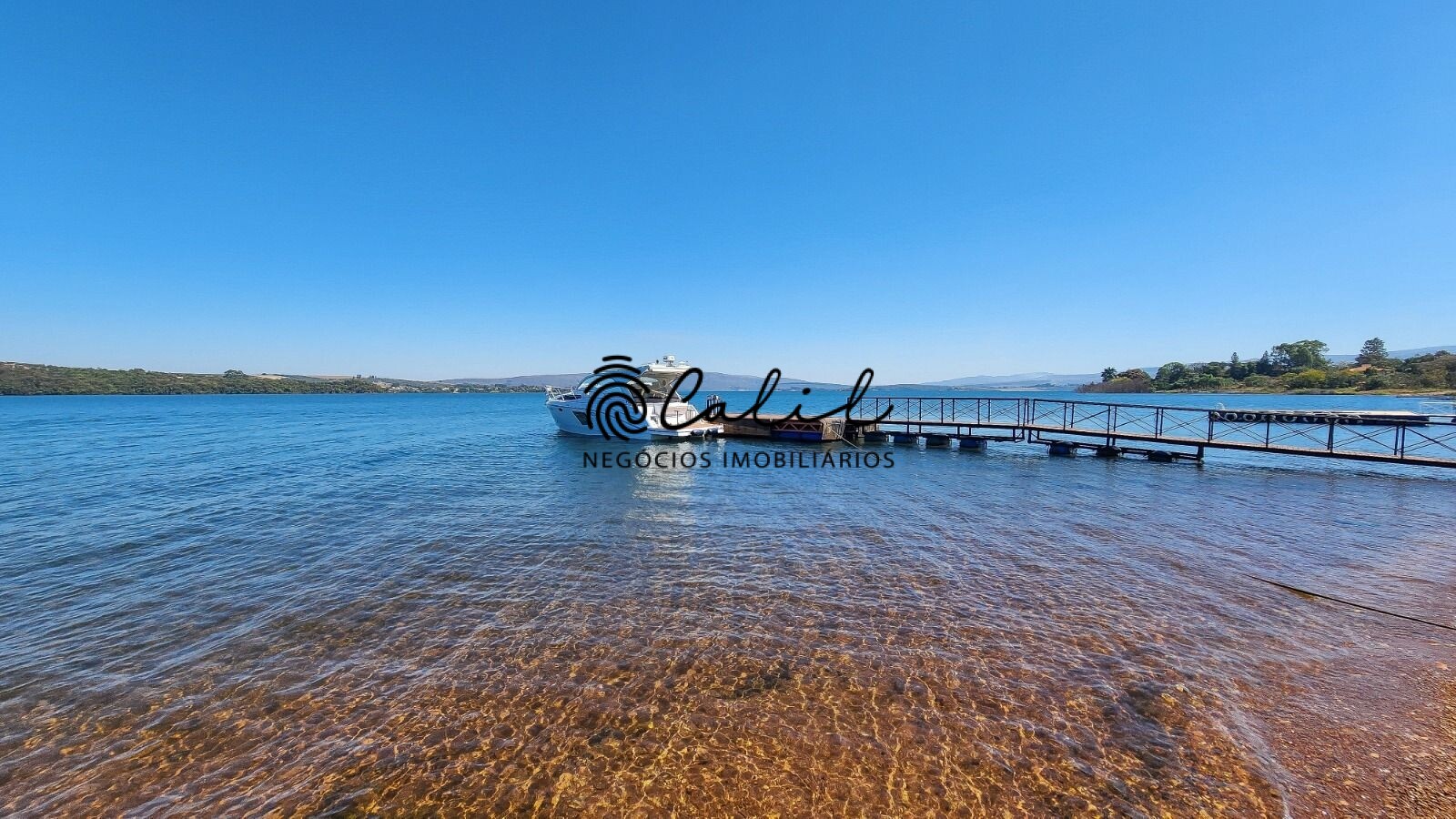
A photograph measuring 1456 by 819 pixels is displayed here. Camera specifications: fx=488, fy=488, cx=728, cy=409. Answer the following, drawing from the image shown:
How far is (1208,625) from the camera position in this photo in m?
6.43

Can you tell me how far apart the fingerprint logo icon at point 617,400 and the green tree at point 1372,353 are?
488 feet

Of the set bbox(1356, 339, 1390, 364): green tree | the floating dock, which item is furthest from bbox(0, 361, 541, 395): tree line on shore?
bbox(1356, 339, 1390, 364): green tree

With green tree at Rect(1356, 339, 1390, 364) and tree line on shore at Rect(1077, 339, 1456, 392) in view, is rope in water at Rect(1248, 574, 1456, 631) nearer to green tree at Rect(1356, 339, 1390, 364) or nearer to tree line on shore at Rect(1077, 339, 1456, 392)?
tree line on shore at Rect(1077, 339, 1456, 392)

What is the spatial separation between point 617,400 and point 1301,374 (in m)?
120

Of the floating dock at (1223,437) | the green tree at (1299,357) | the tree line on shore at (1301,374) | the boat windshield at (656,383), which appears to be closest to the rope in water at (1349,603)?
the floating dock at (1223,437)

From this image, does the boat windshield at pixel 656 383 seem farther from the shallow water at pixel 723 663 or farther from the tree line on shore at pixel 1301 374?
the tree line on shore at pixel 1301 374

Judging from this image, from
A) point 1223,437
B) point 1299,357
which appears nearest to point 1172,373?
point 1299,357

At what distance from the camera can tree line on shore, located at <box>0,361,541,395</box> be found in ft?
360

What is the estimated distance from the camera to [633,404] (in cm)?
2783

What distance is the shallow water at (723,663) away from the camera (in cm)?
388

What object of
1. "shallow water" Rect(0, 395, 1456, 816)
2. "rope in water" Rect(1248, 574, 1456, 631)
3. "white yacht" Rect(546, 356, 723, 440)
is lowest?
"rope in water" Rect(1248, 574, 1456, 631)

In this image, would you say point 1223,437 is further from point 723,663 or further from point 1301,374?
point 1301,374

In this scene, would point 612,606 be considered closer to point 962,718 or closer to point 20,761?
point 962,718

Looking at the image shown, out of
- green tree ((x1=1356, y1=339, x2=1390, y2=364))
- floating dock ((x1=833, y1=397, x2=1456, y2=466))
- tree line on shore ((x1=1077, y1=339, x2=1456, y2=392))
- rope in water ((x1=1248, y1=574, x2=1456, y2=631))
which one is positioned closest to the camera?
rope in water ((x1=1248, y1=574, x2=1456, y2=631))
